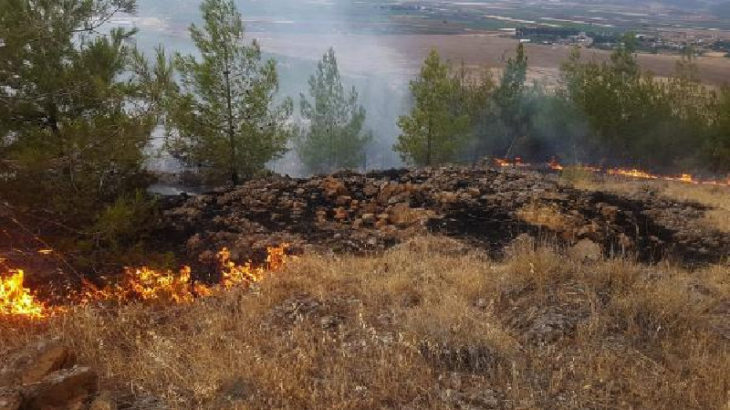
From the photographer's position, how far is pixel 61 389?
3.89 metres

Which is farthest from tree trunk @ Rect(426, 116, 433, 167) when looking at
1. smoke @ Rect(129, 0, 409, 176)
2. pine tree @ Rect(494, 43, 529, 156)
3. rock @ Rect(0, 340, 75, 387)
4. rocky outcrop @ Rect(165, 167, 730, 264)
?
rock @ Rect(0, 340, 75, 387)

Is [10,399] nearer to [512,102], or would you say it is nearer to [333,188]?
[333,188]

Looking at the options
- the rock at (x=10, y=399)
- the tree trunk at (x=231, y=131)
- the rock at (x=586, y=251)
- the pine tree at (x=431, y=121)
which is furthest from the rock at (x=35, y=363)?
the pine tree at (x=431, y=121)

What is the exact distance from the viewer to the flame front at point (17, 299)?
19.6ft

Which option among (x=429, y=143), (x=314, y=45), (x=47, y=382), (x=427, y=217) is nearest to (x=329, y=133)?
(x=429, y=143)

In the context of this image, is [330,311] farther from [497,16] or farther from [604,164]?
[497,16]

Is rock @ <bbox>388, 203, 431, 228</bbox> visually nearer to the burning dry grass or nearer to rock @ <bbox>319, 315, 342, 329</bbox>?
the burning dry grass

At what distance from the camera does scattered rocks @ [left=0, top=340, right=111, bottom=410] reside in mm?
3756

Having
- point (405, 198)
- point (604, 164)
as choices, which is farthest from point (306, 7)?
point (405, 198)

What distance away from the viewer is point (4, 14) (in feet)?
30.2

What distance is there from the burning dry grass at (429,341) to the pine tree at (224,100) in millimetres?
8944

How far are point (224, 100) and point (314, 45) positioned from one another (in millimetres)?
101731

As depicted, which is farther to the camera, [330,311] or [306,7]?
[306,7]

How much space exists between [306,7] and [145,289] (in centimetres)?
18485
